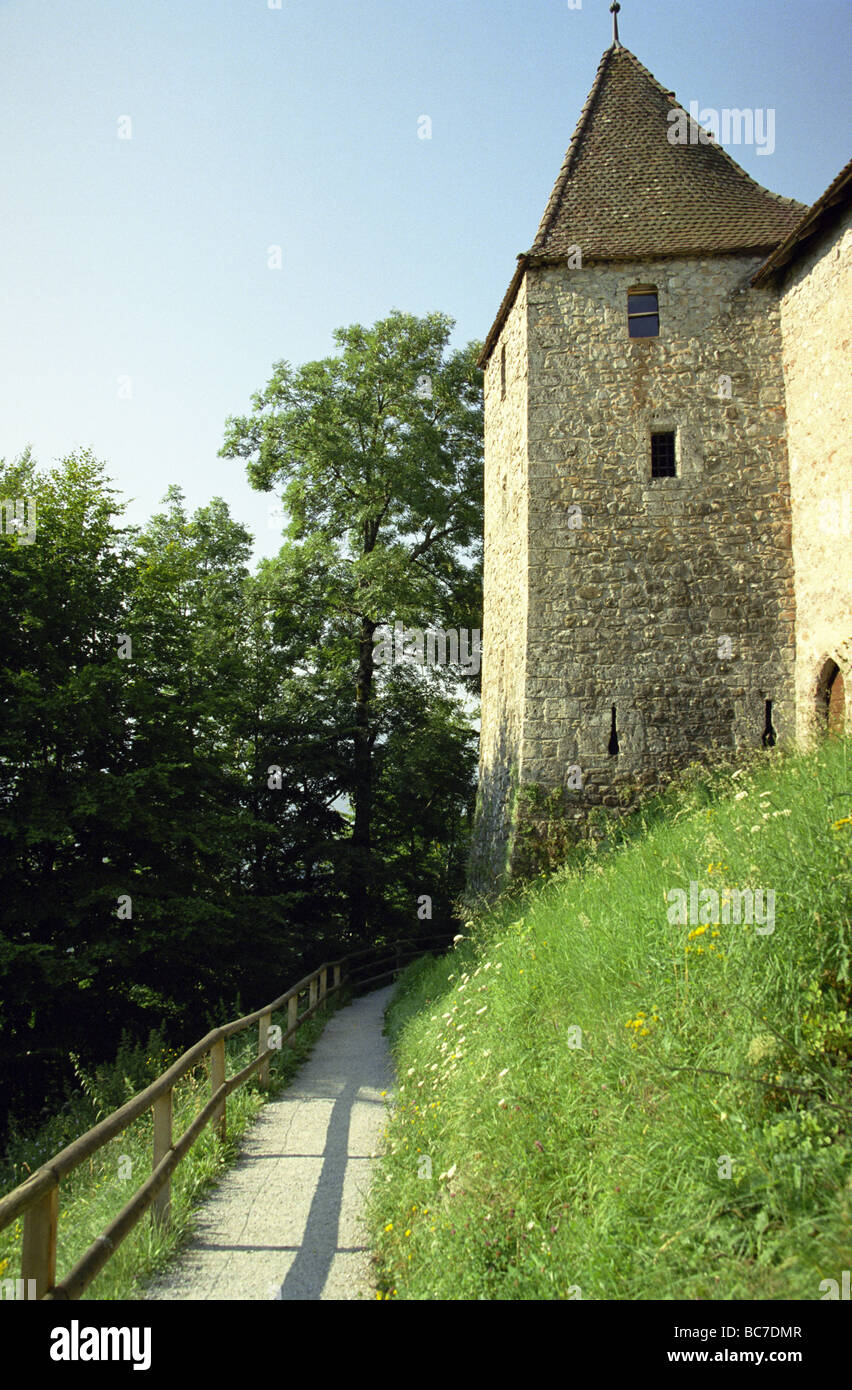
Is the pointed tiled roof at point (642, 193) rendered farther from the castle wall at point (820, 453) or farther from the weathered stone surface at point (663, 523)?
the castle wall at point (820, 453)

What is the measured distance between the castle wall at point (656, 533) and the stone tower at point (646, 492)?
2 centimetres

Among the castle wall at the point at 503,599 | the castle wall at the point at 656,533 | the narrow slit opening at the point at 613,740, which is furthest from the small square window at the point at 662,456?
the narrow slit opening at the point at 613,740

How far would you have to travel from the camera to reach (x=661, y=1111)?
3.44 metres

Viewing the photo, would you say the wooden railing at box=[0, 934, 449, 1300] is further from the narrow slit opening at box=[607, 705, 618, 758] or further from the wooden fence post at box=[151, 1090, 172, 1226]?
the narrow slit opening at box=[607, 705, 618, 758]

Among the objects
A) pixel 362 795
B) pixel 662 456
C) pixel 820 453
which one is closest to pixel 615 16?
pixel 662 456

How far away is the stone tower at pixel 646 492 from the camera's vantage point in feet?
38.2

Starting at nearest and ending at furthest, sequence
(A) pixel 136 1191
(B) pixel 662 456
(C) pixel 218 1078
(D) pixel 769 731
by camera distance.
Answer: (A) pixel 136 1191 < (C) pixel 218 1078 < (D) pixel 769 731 < (B) pixel 662 456

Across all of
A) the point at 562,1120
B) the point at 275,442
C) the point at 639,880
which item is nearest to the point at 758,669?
the point at 639,880

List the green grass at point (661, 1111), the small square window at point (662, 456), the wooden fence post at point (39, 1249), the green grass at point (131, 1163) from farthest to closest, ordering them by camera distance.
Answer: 1. the small square window at point (662, 456)
2. the green grass at point (131, 1163)
3. the wooden fence post at point (39, 1249)
4. the green grass at point (661, 1111)

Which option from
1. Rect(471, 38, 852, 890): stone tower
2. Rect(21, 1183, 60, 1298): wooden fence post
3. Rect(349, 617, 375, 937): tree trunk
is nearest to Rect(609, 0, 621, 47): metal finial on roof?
Rect(471, 38, 852, 890): stone tower

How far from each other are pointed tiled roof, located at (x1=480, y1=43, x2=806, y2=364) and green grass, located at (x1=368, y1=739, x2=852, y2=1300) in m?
9.75

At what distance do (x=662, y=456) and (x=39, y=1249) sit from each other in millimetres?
11664

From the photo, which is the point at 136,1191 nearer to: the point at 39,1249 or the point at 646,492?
the point at 39,1249
